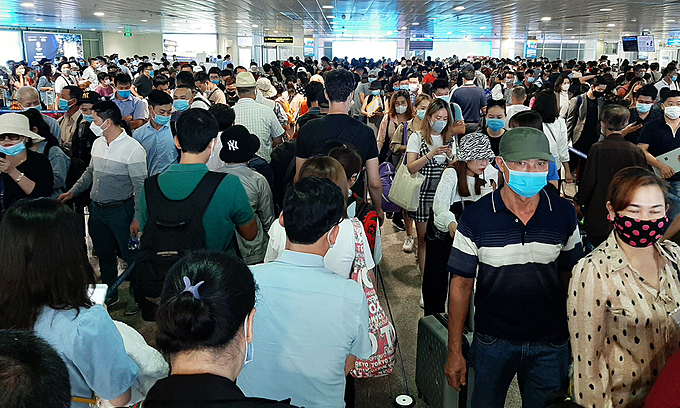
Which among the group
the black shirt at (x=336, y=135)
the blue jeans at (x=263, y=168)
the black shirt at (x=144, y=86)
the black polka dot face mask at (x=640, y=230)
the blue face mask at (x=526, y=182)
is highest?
the black shirt at (x=144, y=86)

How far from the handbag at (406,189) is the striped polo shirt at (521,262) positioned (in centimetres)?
220

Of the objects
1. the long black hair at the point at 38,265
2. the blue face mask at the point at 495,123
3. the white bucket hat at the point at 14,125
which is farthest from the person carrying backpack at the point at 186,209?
the blue face mask at the point at 495,123

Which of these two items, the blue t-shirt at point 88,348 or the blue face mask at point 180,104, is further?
the blue face mask at point 180,104

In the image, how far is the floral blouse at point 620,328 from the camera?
2.20 meters

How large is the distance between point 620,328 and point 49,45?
36.9 m

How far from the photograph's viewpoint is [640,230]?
7.36ft

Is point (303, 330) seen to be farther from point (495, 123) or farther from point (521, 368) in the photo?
point (495, 123)

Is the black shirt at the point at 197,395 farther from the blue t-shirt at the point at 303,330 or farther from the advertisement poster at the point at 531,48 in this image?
the advertisement poster at the point at 531,48

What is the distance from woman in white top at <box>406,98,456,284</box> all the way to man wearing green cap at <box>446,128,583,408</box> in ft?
6.52

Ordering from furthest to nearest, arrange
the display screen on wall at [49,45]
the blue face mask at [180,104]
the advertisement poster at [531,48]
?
the advertisement poster at [531,48] → the display screen on wall at [49,45] → the blue face mask at [180,104]

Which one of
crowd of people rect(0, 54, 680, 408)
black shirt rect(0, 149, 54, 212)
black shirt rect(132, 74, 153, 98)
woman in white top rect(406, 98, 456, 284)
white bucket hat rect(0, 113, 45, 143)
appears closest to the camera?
crowd of people rect(0, 54, 680, 408)

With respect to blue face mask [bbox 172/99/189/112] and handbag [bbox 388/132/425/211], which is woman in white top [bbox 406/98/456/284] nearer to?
handbag [bbox 388/132/425/211]

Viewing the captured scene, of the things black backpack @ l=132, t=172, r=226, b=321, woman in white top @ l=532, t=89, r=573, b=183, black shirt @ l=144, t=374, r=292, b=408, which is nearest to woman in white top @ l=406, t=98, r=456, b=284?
woman in white top @ l=532, t=89, r=573, b=183

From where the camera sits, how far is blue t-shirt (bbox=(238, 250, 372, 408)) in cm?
201
